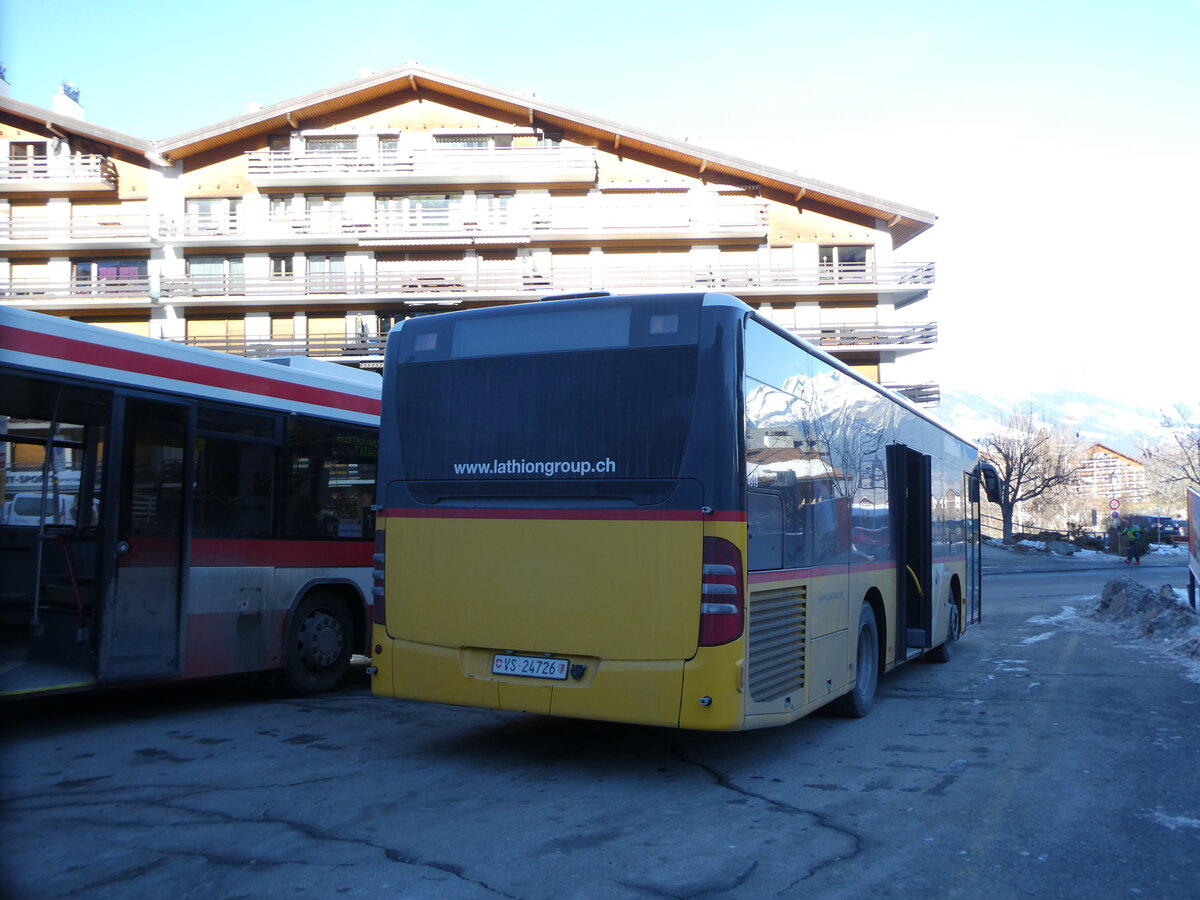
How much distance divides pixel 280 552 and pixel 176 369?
6.38 ft

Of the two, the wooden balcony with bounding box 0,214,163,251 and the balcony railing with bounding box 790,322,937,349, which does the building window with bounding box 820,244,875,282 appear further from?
the wooden balcony with bounding box 0,214,163,251

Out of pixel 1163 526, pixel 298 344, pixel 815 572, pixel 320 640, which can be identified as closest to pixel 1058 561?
pixel 1163 526

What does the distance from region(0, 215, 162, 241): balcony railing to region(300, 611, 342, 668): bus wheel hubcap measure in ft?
130

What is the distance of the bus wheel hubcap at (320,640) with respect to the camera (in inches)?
391

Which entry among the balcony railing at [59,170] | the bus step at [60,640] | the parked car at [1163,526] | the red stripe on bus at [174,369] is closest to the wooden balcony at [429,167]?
the balcony railing at [59,170]

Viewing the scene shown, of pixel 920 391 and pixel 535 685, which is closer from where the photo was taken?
pixel 535 685

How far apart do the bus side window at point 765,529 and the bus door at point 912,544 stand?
373 cm

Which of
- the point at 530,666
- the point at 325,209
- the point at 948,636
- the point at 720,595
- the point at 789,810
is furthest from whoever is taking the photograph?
the point at 325,209

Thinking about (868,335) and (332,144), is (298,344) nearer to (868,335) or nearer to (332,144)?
(332,144)

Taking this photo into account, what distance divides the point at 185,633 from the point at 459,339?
3549 millimetres

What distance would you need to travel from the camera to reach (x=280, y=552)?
9586mm

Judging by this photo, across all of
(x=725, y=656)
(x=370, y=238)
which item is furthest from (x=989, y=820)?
(x=370, y=238)

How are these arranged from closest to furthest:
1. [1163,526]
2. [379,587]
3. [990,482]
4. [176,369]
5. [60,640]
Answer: [379,587] < [60,640] < [176,369] < [990,482] < [1163,526]

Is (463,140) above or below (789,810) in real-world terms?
above
